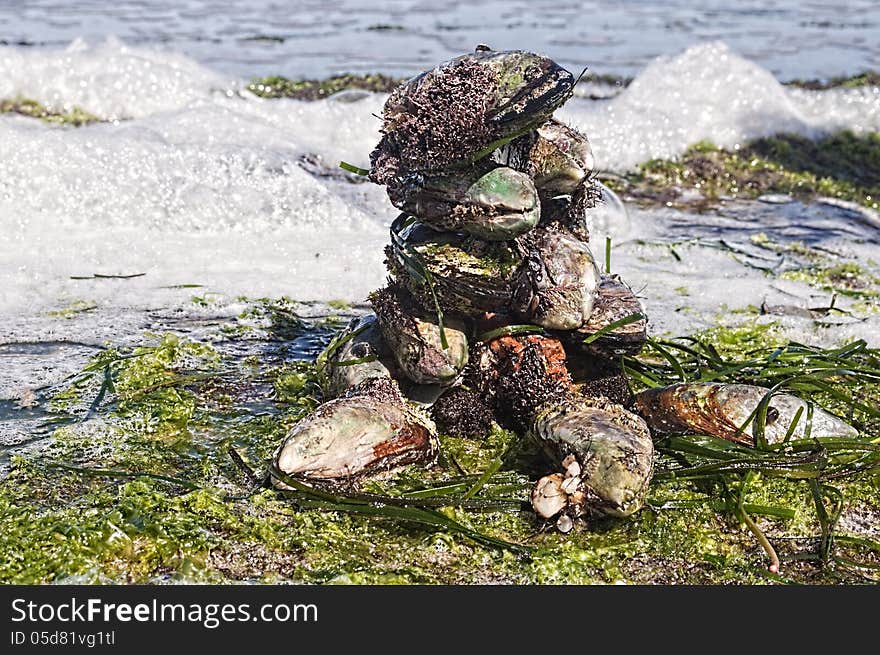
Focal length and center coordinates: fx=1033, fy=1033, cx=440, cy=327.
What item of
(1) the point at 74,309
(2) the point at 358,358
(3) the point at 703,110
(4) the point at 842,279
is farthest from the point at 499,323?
(3) the point at 703,110

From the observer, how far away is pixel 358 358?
365 centimetres

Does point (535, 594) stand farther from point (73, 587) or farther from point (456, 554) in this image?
point (73, 587)

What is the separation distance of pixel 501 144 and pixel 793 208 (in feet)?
15.2

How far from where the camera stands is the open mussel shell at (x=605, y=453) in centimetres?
301

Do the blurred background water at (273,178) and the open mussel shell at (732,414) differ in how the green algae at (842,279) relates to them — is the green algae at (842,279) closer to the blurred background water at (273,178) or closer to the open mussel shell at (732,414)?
the blurred background water at (273,178)

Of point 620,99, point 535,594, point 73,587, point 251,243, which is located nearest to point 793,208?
point 620,99

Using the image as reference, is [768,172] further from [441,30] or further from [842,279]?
[441,30]

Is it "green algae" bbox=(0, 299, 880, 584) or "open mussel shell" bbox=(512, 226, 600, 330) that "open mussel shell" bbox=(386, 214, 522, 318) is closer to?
"open mussel shell" bbox=(512, 226, 600, 330)

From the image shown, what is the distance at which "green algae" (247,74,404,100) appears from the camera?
870cm

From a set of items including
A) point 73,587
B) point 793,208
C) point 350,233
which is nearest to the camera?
point 73,587

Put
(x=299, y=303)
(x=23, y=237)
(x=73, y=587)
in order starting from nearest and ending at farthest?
(x=73, y=587)
(x=299, y=303)
(x=23, y=237)

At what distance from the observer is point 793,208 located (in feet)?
23.4

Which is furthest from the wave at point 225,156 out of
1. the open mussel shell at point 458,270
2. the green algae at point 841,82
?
the open mussel shell at point 458,270

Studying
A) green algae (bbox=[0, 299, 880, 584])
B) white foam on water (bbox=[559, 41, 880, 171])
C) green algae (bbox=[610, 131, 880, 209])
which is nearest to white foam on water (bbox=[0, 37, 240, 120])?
white foam on water (bbox=[559, 41, 880, 171])
